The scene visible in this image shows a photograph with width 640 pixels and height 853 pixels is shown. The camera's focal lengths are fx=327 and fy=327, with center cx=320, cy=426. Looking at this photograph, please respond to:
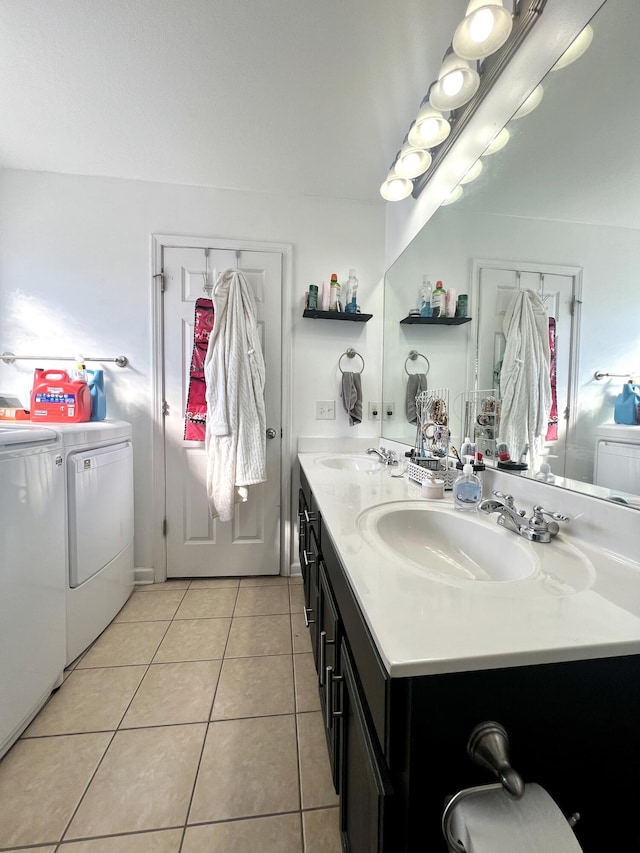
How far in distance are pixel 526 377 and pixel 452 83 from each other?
105 cm

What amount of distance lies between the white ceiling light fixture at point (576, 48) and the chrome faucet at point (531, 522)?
109 centimetres

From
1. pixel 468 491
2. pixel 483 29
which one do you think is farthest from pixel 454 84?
pixel 468 491

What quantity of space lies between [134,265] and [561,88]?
2.11 metres

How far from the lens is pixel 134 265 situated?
6.56ft

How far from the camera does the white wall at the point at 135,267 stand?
193 centimetres

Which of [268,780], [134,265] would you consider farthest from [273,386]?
[268,780]

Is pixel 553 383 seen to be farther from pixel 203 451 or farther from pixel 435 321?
pixel 203 451

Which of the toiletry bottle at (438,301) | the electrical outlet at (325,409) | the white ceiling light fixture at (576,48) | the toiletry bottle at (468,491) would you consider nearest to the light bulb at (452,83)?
the white ceiling light fixture at (576,48)

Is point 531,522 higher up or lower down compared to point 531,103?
lower down

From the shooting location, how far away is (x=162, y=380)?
2.05m

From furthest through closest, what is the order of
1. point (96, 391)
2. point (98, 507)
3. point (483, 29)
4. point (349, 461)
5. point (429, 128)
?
1. point (349, 461)
2. point (96, 391)
3. point (98, 507)
4. point (429, 128)
5. point (483, 29)

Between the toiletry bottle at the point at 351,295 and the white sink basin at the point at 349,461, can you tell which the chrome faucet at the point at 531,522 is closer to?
the white sink basin at the point at 349,461

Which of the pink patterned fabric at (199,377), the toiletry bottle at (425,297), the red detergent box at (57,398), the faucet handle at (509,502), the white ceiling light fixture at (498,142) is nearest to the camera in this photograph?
the faucet handle at (509,502)

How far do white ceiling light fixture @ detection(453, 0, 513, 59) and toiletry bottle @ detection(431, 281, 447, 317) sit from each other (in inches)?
27.4
